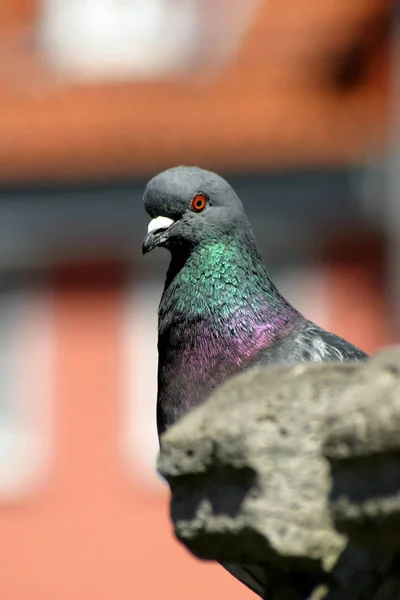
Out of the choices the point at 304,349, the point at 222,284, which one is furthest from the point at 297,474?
the point at 222,284

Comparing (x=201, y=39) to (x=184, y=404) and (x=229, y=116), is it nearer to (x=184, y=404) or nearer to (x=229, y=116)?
(x=229, y=116)

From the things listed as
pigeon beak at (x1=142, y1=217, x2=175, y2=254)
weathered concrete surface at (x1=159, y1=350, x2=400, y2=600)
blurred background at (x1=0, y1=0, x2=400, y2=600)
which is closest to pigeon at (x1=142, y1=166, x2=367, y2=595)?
pigeon beak at (x1=142, y1=217, x2=175, y2=254)

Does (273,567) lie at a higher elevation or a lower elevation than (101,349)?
lower

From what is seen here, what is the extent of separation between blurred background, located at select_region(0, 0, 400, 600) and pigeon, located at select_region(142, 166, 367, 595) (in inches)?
340

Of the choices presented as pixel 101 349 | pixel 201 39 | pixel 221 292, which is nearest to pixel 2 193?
pixel 101 349

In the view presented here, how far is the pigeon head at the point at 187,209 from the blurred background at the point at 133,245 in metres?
8.61

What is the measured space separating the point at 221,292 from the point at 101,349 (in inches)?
Result: 400

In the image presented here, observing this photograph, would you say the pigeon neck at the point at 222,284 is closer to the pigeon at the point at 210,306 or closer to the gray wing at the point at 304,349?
the pigeon at the point at 210,306

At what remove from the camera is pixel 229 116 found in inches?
581

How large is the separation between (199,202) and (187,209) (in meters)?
0.05

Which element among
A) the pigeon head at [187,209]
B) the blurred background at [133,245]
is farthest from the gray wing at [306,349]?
the blurred background at [133,245]

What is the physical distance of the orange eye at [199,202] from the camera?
210 inches

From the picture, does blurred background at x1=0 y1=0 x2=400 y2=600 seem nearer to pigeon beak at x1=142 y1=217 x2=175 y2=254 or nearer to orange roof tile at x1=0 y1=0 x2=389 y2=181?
orange roof tile at x1=0 y1=0 x2=389 y2=181

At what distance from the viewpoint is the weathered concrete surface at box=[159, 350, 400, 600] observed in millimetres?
2527
